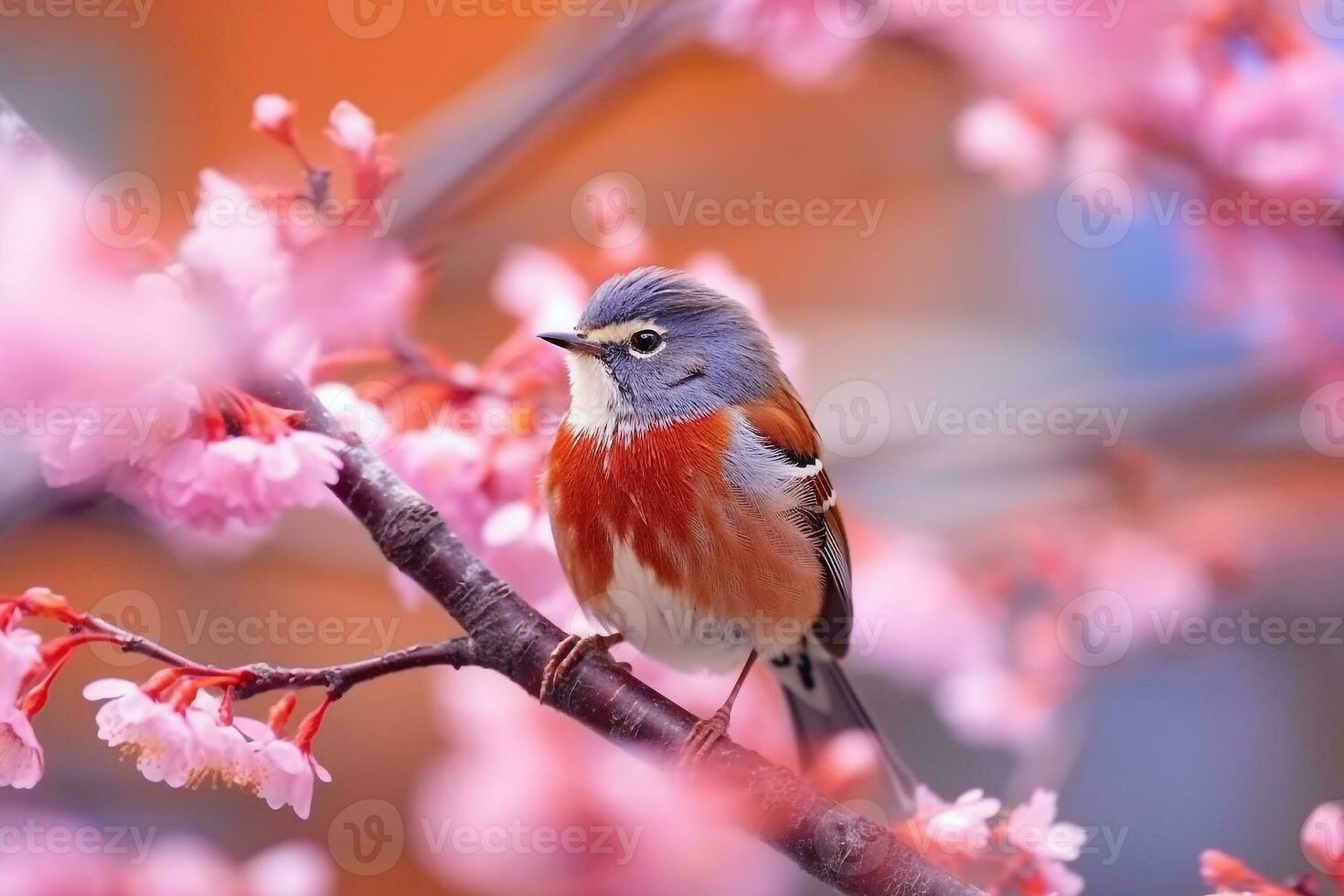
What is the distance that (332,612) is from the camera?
111cm

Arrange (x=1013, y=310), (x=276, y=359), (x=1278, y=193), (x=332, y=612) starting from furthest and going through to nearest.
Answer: (x=1013, y=310), (x=332, y=612), (x=1278, y=193), (x=276, y=359)

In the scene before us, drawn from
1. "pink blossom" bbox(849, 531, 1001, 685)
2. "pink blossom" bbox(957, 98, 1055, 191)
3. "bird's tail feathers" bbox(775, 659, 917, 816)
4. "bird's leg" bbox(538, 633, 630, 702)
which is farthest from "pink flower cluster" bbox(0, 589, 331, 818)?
"pink blossom" bbox(957, 98, 1055, 191)

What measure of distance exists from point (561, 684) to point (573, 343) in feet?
0.72

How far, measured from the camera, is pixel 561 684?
0.64 m

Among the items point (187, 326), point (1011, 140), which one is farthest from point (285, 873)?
point (1011, 140)

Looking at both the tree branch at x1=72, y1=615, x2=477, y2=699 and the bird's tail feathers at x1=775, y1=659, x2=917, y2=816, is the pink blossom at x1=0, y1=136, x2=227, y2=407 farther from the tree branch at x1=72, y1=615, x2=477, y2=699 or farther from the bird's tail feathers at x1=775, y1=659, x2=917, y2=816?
the bird's tail feathers at x1=775, y1=659, x2=917, y2=816

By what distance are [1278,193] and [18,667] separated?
1.04 metres

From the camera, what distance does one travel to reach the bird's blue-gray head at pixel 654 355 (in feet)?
2.42

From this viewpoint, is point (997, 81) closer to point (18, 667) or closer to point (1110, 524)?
point (1110, 524)

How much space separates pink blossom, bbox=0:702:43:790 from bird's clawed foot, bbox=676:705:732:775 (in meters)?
0.34

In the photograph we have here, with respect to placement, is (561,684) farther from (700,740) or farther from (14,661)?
(14,661)

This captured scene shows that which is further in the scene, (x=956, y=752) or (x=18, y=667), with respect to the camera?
(x=956, y=752)

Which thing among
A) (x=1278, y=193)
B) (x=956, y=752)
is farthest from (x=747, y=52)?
(x=956, y=752)

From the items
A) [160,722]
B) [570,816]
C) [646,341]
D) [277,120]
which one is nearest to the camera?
[160,722]
